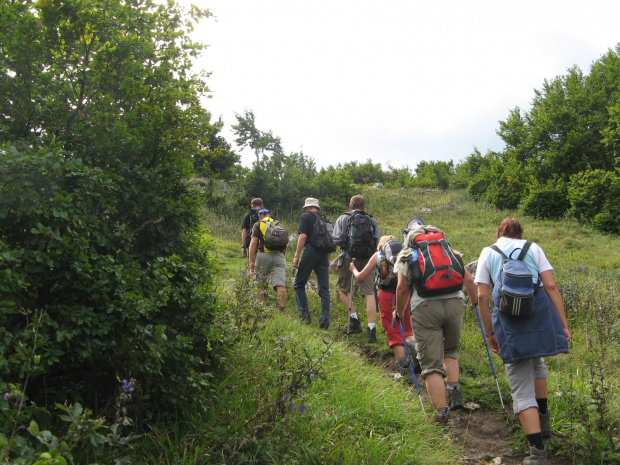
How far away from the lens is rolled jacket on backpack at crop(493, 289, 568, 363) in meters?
3.70

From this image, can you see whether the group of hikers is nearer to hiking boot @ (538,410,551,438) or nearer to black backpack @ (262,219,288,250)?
hiking boot @ (538,410,551,438)

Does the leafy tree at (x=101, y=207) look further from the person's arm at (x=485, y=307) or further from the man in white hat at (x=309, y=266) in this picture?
the man in white hat at (x=309, y=266)

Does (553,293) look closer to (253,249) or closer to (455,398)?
(455,398)

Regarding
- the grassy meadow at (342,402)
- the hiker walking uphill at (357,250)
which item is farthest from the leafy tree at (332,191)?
the grassy meadow at (342,402)

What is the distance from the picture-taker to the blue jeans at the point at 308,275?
7.46 m

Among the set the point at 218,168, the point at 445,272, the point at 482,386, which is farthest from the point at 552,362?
the point at 218,168

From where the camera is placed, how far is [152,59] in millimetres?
3193

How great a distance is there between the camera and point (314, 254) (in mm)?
7465

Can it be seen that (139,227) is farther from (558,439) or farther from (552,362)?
(552,362)

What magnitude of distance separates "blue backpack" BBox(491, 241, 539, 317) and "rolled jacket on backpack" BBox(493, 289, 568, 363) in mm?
92

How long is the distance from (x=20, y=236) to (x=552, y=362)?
6042 millimetres

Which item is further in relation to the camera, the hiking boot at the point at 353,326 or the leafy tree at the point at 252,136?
the leafy tree at the point at 252,136

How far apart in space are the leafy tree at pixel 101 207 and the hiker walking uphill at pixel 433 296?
1981 millimetres

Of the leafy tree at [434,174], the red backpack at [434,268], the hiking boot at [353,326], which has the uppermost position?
the leafy tree at [434,174]
